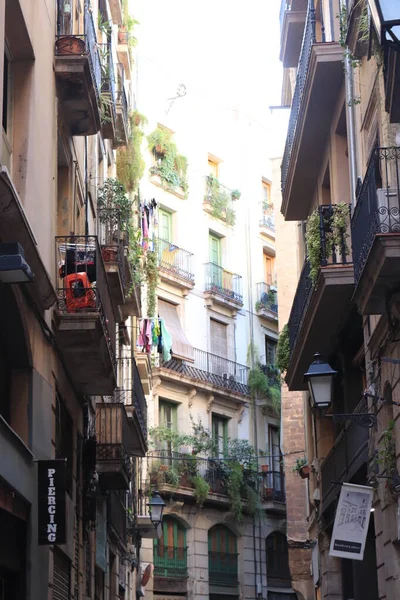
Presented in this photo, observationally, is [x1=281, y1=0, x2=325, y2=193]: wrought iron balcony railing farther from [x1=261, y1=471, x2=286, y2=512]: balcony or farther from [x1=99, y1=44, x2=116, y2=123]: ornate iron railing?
[x1=261, y1=471, x2=286, y2=512]: balcony

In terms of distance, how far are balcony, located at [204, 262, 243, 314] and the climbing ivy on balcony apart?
3.14 m

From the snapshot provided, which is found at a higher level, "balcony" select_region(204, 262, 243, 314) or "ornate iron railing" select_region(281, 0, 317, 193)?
"balcony" select_region(204, 262, 243, 314)

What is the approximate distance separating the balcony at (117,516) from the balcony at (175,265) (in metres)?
13.1

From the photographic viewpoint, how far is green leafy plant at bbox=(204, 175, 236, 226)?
44156 millimetres

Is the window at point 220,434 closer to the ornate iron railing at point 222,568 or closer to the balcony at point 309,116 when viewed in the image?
the ornate iron railing at point 222,568

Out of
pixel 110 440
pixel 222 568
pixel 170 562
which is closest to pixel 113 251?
pixel 110 440

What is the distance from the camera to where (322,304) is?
16906mm

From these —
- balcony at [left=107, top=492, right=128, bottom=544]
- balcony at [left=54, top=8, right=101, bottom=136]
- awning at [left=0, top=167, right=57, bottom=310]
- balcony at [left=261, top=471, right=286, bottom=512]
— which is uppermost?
balcony at [left=54, top=8, right=101, bottom=136]

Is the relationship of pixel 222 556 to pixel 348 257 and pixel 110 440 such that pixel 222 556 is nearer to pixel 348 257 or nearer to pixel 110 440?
pixel 110 440

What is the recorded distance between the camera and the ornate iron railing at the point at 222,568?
4006 centimetres

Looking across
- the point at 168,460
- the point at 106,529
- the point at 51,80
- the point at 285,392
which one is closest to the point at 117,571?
the point at 106,529

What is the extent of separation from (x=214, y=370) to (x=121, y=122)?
722 inches

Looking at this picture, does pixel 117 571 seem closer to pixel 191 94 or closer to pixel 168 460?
pixel 168 460

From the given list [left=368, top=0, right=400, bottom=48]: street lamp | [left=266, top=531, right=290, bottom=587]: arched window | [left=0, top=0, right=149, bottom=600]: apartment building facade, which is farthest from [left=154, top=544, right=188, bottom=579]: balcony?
[left=368, top=0, right=400, bottom=48]: street lamp
